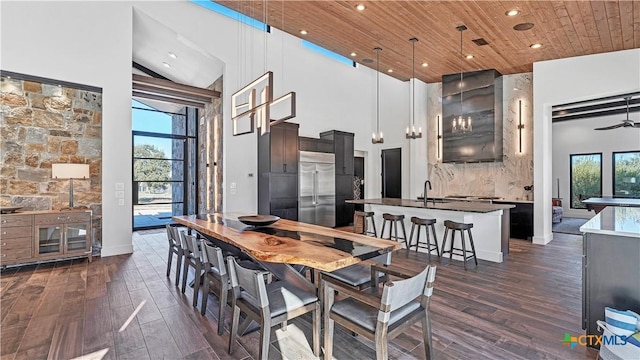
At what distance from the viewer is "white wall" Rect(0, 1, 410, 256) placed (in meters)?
4.45

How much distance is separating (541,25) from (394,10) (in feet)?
7.79

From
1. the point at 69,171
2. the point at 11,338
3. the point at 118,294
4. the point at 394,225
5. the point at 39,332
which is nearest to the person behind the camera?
the point at 11,338

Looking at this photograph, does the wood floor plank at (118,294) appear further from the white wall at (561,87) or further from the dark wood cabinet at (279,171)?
the white wall at (561,87)

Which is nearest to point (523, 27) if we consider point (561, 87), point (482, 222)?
point (561, 87)

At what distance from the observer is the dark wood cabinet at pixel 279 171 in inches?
248

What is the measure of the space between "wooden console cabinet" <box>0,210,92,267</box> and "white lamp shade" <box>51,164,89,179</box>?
55 cm

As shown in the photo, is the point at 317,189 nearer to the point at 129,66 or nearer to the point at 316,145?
the point at 316,145

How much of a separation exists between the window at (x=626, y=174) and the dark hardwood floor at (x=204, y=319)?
278 inches

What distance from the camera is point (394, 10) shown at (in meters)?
4.45

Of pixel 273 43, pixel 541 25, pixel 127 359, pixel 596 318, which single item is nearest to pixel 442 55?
pixel 541 25

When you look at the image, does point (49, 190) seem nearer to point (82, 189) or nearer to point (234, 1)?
point (82, 189)

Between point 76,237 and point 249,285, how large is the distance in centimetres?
427

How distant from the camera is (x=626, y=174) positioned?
855cm

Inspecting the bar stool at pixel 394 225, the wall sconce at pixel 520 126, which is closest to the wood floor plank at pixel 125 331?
the bar stool at pixel 394 225
